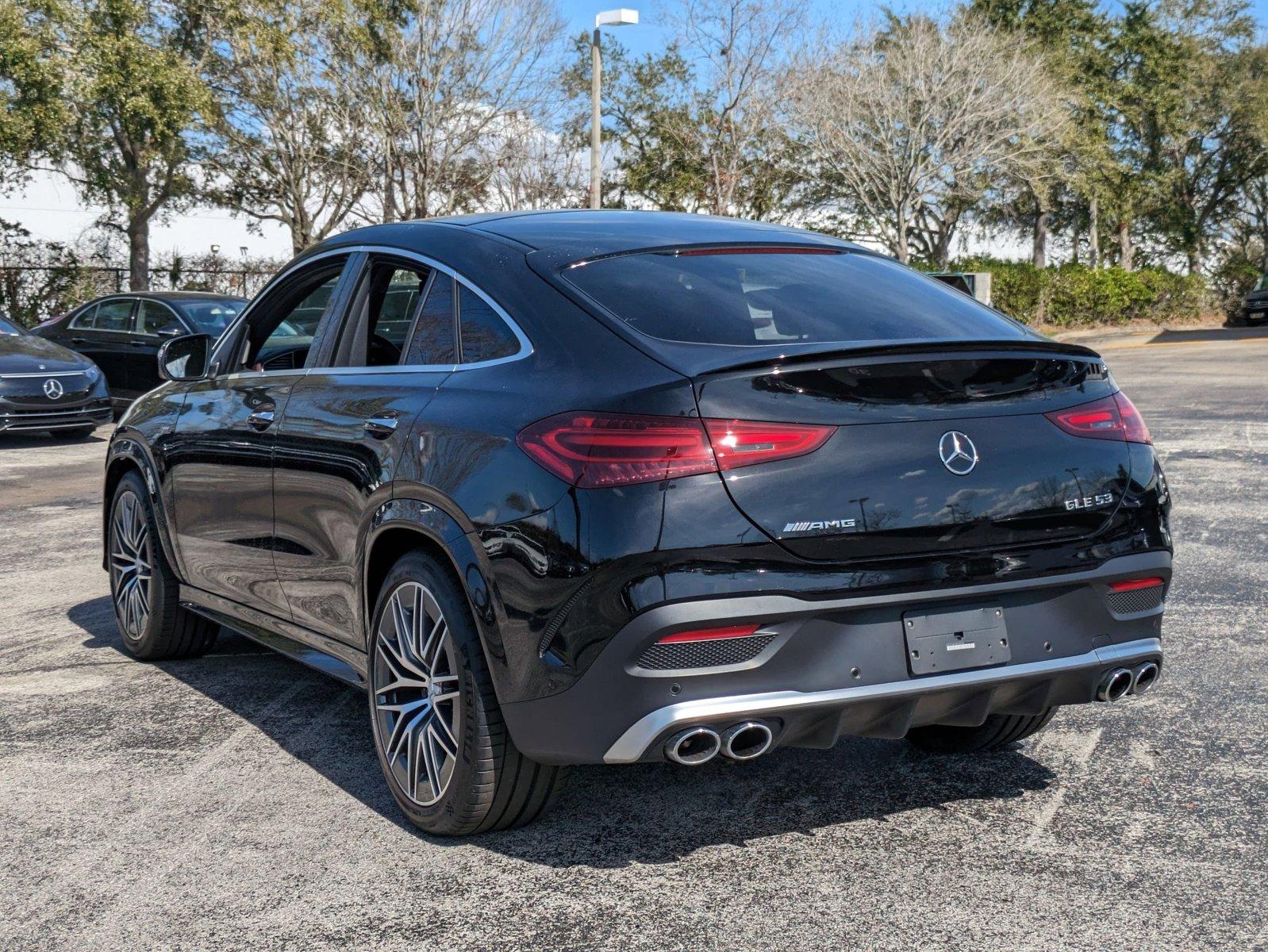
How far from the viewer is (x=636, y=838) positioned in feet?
13.0

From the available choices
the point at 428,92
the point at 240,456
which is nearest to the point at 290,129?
the point at 428,92

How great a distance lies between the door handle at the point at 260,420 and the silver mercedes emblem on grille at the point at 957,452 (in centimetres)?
238

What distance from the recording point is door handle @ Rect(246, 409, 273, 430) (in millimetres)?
4855

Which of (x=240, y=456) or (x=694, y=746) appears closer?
(x=694, y=746)

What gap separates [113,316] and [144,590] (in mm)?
12812

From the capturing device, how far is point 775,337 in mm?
3734

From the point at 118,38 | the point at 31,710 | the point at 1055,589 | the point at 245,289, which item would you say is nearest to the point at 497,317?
the point at 1055,589

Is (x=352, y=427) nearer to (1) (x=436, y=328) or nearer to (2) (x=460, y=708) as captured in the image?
(1) (x=436, y=328)

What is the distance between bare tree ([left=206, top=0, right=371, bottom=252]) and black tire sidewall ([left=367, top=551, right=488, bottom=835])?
25.9 metres

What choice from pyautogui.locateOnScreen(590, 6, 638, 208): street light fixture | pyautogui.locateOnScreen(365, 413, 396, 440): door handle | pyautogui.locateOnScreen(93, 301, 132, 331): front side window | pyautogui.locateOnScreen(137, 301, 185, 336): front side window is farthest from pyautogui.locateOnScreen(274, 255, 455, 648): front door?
pyautogui.locateOnScreen(590, 6, 638, 208): street light fixture

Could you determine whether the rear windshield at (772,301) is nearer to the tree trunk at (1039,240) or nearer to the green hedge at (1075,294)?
the green hedge at (1075,294)

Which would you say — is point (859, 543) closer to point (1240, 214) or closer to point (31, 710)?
point (31, 710)

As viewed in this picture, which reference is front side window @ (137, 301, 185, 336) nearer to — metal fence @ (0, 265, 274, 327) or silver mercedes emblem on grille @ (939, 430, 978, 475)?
metal fence @ (0, 265, 274, 327)

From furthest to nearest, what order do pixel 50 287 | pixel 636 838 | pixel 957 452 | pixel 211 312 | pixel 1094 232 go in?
pixel 1094 232 < pixel 50 287 < pixel 211 312 < pixel 636 838 < pixel 957 452
